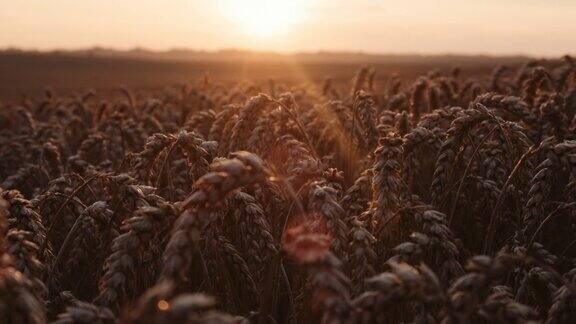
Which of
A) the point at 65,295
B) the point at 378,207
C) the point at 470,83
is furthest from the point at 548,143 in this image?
Result: the point at 470,83

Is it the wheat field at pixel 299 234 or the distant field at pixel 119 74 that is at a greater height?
the wheat field at pixel 299 234

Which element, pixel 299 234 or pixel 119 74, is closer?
pixel 299 234

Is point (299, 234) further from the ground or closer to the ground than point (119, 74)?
further from the ground

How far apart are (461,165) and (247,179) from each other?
3203 millimetres

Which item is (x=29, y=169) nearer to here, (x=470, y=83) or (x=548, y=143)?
(x=548, y=143)

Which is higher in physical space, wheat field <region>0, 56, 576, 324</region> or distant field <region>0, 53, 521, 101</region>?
wheat field <region>0, 56, 576, 324</region>

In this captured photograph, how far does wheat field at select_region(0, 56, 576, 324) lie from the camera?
6.49 feet

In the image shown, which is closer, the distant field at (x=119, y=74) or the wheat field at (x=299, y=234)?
the wheat field at (x=299, y=234)

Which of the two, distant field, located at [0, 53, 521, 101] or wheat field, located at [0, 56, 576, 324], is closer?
wheat field, located at [0, 56, 576, 324]

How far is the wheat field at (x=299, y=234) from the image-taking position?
198cm

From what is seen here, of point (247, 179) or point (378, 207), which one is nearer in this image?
point (247, 179)

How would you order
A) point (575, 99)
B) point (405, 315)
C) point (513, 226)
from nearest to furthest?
point (405, 315)
point (513, 226)
point (575, 99)

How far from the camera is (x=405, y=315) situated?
3.08 metres

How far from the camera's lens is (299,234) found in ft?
7.24
